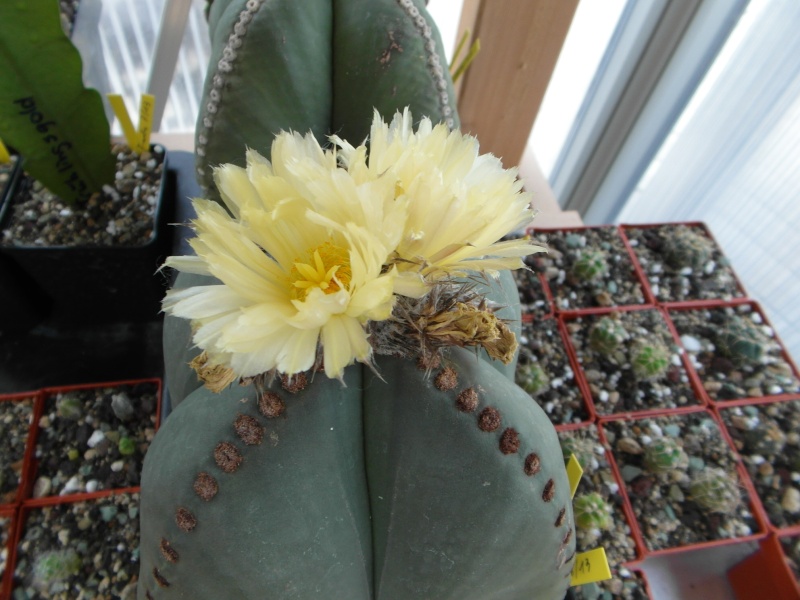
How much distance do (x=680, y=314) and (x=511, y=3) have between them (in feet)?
2.11

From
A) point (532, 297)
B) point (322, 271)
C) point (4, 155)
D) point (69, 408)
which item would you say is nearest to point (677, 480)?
point (532, 297)

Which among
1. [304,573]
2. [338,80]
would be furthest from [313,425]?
[338,80]

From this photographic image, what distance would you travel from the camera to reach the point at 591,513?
0.83 metres

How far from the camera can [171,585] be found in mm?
469

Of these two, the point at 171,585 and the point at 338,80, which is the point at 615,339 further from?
the point at 171,585

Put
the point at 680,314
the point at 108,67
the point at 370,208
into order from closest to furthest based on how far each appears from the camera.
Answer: the point at 370,208 → the point at 680,314 → the point at 108,67

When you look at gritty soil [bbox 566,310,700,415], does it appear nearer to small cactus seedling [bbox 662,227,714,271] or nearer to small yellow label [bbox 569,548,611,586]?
small cactus seedling [bbox 662,227,714,271]

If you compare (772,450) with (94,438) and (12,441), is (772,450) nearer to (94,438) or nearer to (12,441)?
(94,438)

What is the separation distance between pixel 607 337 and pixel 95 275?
2.70 ft

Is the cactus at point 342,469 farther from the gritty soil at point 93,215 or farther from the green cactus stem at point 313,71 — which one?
the gritty soil at point 93,215

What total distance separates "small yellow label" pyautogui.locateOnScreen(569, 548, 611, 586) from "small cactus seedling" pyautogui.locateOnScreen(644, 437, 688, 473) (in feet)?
0.90

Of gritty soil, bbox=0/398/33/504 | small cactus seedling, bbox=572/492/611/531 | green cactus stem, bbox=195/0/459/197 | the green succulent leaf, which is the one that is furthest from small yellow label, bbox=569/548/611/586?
the green succulent leaf

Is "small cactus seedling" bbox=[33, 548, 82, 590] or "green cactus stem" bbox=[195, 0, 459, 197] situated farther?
"small cactus seedling" bbox=[33, 548, 82, 590]

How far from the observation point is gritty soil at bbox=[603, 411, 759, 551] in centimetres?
89
